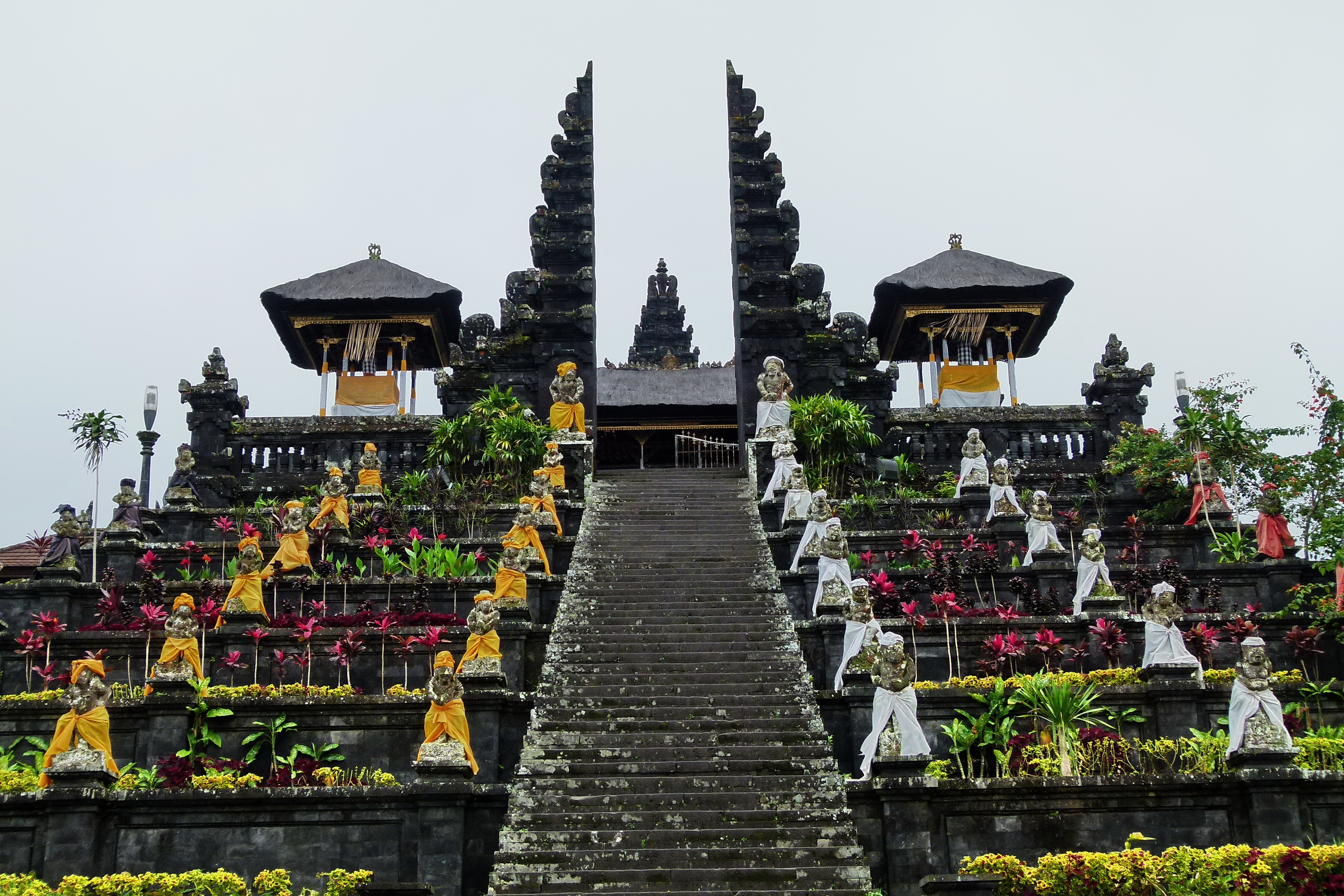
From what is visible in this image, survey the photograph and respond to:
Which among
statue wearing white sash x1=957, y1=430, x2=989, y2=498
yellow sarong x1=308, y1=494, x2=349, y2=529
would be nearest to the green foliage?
statue wearing white sash x1=957, y1=430, x2=989, y2=498

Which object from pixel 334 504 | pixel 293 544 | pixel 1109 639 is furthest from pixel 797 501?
pixel 293 544

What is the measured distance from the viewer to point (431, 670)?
1417 cm

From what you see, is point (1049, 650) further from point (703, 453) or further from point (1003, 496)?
point (703, 453)

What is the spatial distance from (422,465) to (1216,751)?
13.8 m

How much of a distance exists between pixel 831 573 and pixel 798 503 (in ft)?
9.27

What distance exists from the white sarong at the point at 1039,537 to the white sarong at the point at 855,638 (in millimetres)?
3528

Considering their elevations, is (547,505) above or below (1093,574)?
above

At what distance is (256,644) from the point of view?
47.4 feet

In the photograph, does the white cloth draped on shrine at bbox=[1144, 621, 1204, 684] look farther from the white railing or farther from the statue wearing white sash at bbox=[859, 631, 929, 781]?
the white railing

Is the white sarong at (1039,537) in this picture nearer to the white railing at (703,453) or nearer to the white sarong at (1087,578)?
the white sarong at (1087,578)

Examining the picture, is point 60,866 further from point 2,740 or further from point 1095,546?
point 1095,546

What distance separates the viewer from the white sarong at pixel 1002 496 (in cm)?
1758

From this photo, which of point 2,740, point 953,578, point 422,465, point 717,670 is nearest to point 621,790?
point 717,670

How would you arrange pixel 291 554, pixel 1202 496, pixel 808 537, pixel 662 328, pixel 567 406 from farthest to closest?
1. pixel 662 328
2. pixel 567 406
3. pixel 1202 496
4. pixel 291 554
5. pixel 808 537
